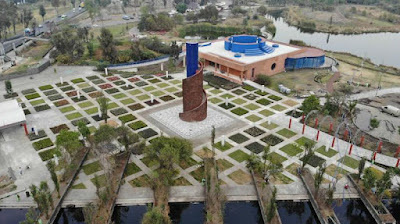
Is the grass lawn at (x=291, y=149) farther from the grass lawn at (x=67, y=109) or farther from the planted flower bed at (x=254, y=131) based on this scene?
the grass lawn at (x=67, y=109)

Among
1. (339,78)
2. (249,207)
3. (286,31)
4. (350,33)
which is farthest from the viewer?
(286,31)

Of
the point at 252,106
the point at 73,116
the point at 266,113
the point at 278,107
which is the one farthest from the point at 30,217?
the point at 278,107

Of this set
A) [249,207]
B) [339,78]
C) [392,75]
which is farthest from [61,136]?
[392,75]

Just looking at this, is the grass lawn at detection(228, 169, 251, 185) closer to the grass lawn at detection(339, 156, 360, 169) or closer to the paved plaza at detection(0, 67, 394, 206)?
the paved plaza at detection(0, 67, 394, 206)

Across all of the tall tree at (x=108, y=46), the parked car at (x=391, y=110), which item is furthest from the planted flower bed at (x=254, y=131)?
the tall tree at (x=108, y=46)

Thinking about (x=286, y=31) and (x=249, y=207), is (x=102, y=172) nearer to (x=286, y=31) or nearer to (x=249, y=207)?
(x=249, y=207)

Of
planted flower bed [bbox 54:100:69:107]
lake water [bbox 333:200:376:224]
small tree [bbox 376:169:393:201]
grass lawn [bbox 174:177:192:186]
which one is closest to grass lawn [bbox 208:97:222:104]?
grass lawn [bbox 174:177:192:186]
